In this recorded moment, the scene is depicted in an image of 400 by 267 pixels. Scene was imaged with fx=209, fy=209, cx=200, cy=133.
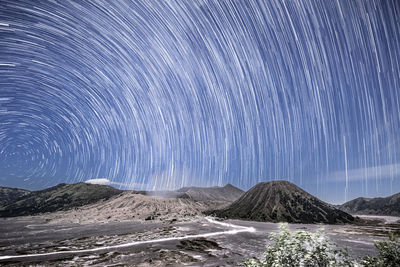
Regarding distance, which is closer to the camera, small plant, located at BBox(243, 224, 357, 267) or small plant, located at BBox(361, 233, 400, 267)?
small plant, located at BBox(243, 224, 357, 267)

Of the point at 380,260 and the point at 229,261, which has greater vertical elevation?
the point at 380,260

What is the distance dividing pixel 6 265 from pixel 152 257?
35.8 meters

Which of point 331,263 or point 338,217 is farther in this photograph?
point 338,217

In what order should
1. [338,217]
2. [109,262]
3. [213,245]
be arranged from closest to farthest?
1. [109,262]
2. [213,245]
3. [338,217]

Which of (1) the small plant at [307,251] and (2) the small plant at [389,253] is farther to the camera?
(2) the small plant at [389,253]

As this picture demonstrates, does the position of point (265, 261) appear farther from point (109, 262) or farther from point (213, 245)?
point (213, 245)

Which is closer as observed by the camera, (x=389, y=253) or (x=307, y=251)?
(x=307, y=251)

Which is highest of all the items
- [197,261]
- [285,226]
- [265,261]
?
[285,226]

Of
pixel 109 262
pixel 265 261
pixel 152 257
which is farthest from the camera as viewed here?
pixel 152 257

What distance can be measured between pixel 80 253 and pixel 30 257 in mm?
12936

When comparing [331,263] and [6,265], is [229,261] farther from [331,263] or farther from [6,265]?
Result: [6,265]

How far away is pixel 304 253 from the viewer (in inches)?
536

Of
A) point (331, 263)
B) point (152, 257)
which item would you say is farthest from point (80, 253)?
point (331, 263)

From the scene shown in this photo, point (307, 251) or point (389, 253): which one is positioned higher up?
point (389, 253)
